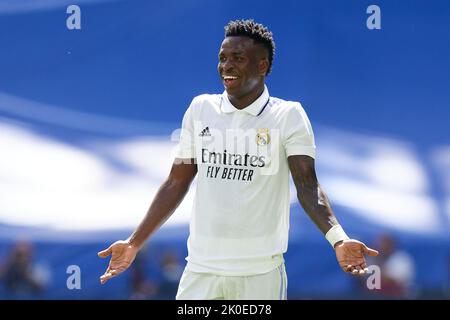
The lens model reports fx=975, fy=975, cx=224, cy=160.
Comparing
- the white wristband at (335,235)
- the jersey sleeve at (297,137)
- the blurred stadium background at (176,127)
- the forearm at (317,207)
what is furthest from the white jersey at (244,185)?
the blurred stadium background at (176,127)

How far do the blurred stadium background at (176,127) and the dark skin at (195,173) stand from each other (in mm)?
2971

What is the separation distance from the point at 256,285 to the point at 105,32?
4.43 meters

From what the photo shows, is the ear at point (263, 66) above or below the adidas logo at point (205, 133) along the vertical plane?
above

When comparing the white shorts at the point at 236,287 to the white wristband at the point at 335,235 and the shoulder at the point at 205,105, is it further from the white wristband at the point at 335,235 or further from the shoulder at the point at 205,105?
the shoulder at the point at 205,105

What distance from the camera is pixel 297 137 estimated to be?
Result: 4.32 m

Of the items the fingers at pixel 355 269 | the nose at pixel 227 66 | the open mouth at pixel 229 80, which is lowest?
the fingers at pixel 355 269

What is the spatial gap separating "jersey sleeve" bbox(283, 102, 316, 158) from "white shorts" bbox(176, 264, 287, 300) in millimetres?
538

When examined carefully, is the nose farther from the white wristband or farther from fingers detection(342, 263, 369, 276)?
fingers detection(342, 263, 369, 276)

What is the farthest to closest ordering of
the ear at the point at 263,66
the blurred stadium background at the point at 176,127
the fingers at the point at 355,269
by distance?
1. the blurred stadium background at the point at 176,127
2. the ear at the point at 263,66
3. the fingers at the point at 355,269

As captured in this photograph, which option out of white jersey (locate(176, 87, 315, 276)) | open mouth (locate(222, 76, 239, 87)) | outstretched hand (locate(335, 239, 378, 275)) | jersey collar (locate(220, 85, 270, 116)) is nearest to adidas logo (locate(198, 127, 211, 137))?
white jersey (locate(176, 87, 315, 276))

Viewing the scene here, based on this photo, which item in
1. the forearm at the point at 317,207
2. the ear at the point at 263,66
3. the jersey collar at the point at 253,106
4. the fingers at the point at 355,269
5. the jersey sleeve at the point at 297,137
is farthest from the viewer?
the ear at the point at 263,66

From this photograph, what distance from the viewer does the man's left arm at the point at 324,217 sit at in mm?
4047

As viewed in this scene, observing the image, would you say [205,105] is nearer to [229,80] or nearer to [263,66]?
[229,80]

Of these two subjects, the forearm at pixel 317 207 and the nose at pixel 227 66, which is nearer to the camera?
the forearm at pixel 317 207
